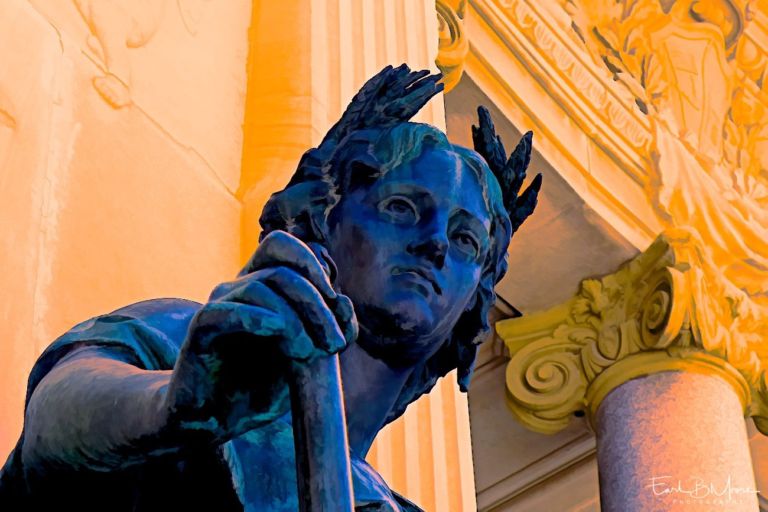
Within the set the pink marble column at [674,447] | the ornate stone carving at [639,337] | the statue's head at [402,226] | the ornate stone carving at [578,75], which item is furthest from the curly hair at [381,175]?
the ornate stone carving at [578,75]

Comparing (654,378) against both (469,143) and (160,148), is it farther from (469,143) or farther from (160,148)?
(160,148)

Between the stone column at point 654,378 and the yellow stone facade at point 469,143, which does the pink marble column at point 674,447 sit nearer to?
the stone column at point 654,378

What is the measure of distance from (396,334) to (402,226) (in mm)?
138

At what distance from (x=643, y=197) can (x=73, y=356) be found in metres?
5.16

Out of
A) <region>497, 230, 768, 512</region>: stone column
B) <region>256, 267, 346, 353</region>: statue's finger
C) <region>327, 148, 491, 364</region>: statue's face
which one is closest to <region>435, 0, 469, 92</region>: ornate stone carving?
<region>497, 230, 768, 512</region>: stone column

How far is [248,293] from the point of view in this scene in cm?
137

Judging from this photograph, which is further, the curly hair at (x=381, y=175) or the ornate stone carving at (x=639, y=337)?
the ornate stone carving at (x=639, y=337)

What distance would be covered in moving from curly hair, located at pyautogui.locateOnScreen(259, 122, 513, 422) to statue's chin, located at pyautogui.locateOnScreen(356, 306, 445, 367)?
136 millimetres

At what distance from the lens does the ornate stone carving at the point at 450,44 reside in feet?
16.9

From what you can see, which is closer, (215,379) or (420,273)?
(215,379)

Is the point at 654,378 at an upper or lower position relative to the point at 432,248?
upper

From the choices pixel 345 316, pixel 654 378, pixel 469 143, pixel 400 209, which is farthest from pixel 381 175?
pixel 654 378

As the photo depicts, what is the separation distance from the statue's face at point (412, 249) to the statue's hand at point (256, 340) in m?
0.52

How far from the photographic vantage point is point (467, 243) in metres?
2.04
